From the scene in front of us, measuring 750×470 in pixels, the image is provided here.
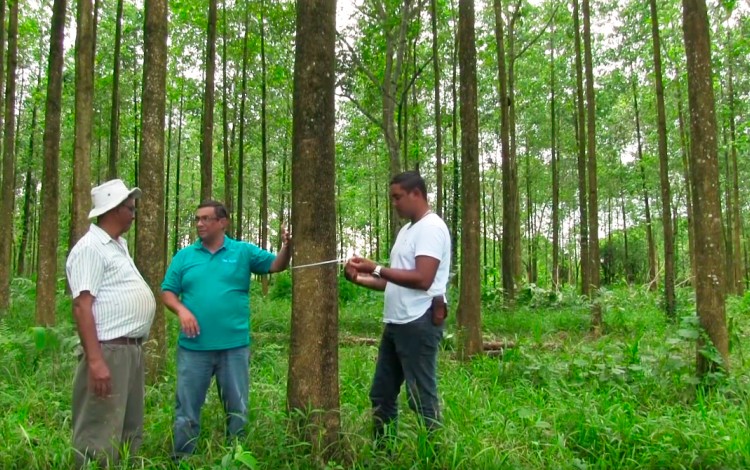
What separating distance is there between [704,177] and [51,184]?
8.77m

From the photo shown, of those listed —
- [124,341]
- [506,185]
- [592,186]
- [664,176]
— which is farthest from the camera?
[506,185]

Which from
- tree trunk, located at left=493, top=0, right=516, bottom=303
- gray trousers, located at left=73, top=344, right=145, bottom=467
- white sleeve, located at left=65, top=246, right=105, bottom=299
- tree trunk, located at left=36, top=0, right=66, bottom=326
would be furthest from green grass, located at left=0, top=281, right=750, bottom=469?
tree trunk, located at left=493, top=0, right=516, bottom=303

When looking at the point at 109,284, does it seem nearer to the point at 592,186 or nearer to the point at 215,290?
the point at 215,290

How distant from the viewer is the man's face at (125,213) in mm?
3305

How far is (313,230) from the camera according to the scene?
3.12 m

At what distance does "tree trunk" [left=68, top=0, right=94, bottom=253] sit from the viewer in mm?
7746

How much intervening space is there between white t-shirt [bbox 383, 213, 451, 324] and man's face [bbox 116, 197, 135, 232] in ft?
5.25

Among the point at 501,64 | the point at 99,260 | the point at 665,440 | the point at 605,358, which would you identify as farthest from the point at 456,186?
the point at 99,260

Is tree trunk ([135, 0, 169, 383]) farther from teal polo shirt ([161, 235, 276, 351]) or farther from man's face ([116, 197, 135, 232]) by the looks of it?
man's face ([116, 197, 135, 232])

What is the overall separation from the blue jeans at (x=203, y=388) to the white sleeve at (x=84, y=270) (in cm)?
75

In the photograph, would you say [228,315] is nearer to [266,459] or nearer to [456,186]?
[266,459]

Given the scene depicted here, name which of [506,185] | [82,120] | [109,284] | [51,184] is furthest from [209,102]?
[109,284]

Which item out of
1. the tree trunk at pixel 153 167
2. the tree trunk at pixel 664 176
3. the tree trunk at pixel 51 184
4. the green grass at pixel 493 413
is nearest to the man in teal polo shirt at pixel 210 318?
the green grass at pixel 493 413

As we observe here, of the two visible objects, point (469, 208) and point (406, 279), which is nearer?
point (406, 279)
